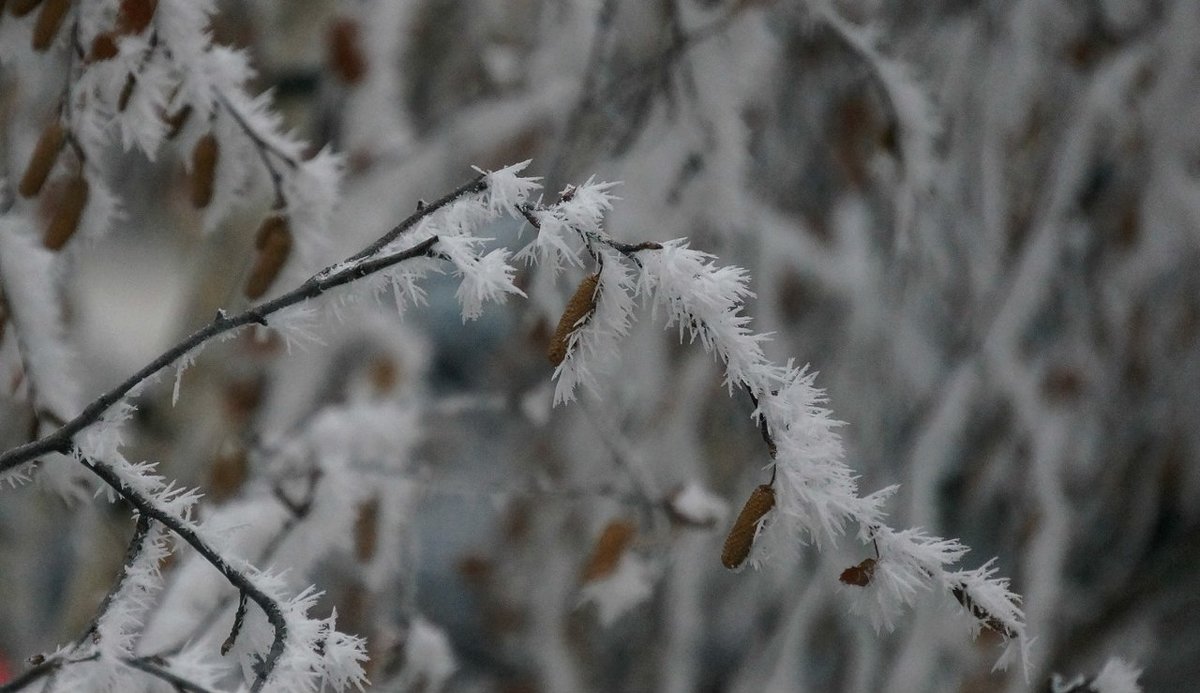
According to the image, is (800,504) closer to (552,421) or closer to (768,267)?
(768,267)

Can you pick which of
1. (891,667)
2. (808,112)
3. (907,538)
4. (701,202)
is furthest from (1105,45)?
(907,538)

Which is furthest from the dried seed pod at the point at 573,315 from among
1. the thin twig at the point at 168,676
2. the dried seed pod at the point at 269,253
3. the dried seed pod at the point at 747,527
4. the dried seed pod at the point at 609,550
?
the dried seed pod at the point at 609,550

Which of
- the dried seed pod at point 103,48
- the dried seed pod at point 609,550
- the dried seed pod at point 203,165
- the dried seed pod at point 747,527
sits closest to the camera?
the dried seed pod at point 747,527

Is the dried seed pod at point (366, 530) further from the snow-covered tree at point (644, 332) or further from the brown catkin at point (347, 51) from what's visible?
the brown catkin at point (347, 51)

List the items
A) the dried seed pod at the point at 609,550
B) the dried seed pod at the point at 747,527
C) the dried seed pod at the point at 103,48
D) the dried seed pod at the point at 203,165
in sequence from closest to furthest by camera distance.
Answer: the dried seed pod at the point at 747,527, the dried seed pod at the point at 103,48, the dried seed pod at the point at 203,165, the dried seed pod at the point at 609,550

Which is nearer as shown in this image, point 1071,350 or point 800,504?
point 800,504

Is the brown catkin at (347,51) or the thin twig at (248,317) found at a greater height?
the brown catkin at (347,51)

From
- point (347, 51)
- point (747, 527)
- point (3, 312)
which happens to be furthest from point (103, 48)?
point (347, 51)
